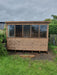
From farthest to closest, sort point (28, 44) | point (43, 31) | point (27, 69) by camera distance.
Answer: point (28, 44), point (43, 31), point (27, 69)

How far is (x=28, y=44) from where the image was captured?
21.1 ft

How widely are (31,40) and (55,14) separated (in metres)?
21.6

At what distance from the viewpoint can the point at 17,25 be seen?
6.46 meters

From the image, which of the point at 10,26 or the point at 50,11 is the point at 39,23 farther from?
the point at 50,11

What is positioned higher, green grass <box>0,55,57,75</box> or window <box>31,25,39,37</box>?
window <box>31,25,39,37</box>

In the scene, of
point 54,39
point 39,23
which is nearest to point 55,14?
point 54,39

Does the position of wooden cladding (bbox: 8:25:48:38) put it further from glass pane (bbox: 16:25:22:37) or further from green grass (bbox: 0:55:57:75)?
green grass (bbox: 0:55:57:75)

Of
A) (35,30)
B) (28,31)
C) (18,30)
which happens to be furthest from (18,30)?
(35,30)

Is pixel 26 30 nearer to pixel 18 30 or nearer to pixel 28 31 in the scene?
pixel 28 31

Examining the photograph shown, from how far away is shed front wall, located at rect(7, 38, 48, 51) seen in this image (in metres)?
6.30

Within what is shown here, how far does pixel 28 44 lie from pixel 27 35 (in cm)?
83

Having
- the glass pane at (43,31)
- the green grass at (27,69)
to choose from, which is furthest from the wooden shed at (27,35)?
the green grass at (27,69)

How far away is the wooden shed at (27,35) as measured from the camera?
20.6 ft

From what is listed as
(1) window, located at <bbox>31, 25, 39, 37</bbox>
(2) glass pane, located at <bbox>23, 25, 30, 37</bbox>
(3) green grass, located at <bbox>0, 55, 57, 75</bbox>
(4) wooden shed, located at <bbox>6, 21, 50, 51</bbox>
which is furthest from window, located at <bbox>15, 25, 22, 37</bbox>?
(3) green grass, located at <bbox>0, 55, 57, 75</bbox>
